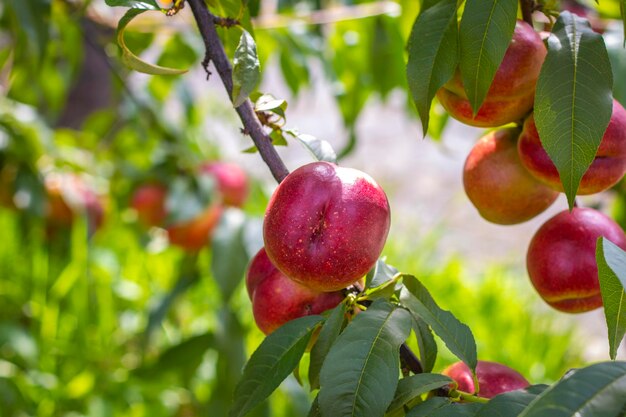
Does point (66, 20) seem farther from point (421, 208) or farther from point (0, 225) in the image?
point (421, 208)

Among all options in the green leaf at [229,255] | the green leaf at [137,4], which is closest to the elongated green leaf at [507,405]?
the green leaf at [137,4]

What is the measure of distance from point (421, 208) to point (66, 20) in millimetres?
2203

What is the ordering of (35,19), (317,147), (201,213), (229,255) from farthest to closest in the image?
(201,213), (229,255), (35,19), (317,147)

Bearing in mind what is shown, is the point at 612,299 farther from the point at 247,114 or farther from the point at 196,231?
the point at 196,231

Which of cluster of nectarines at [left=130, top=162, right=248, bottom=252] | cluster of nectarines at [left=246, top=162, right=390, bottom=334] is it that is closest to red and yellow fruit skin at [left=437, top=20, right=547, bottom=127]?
cluster of nectarines at [left=246, top=162, right=390, bottom=334]

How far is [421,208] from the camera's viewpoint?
10.0ft

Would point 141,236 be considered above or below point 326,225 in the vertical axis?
below

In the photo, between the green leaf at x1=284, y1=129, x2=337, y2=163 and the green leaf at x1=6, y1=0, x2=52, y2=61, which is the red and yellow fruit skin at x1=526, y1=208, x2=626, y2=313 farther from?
the green leaf at x1=6, y1=0, x2=52, y2=61

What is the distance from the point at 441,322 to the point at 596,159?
16cm

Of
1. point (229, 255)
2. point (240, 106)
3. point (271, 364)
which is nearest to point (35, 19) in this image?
point (229, 255)

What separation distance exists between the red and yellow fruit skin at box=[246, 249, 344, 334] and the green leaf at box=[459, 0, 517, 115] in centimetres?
14

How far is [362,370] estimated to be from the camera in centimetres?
35

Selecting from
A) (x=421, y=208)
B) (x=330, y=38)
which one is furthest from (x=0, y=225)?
(x=421, y=208)

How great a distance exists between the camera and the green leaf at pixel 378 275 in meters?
0.43
